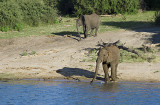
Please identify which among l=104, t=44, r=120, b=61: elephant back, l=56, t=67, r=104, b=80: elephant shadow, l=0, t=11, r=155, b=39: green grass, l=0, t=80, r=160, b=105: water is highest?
l=104, t=44, r=120, b=61: elephant back

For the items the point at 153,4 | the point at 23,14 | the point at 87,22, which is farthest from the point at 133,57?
the point at 153,4

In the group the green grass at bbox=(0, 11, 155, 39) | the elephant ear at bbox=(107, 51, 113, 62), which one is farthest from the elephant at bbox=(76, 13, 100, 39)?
the elephant ear at bbox=(107, 51, 113, 62)

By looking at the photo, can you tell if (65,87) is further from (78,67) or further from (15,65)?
(15,65)

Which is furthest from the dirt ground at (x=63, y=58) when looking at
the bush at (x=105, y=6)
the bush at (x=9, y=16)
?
the bush at (x=105, y=6)

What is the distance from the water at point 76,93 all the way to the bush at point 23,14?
11.8m

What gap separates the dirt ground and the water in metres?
0.92

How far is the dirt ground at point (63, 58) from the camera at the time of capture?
15695mm

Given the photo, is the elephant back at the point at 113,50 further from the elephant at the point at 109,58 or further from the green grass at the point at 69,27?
the green grass at the point at 69,27

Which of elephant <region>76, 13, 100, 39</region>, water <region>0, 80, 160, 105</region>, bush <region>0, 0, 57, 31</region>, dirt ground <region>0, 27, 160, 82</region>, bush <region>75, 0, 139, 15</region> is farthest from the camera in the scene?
bush <region>75, 0, 139, 15</region>

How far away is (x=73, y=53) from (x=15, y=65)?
2.92 meters

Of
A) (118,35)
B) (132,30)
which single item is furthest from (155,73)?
(132,30)

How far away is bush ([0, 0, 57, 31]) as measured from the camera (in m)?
26.5

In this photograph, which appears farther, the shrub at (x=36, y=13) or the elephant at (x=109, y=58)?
the shrub at (x=36, y=13)

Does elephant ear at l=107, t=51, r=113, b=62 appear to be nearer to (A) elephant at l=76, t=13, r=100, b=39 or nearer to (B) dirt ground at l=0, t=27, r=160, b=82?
(B) dirt ground at l=0, t=27, r=160, b=82
